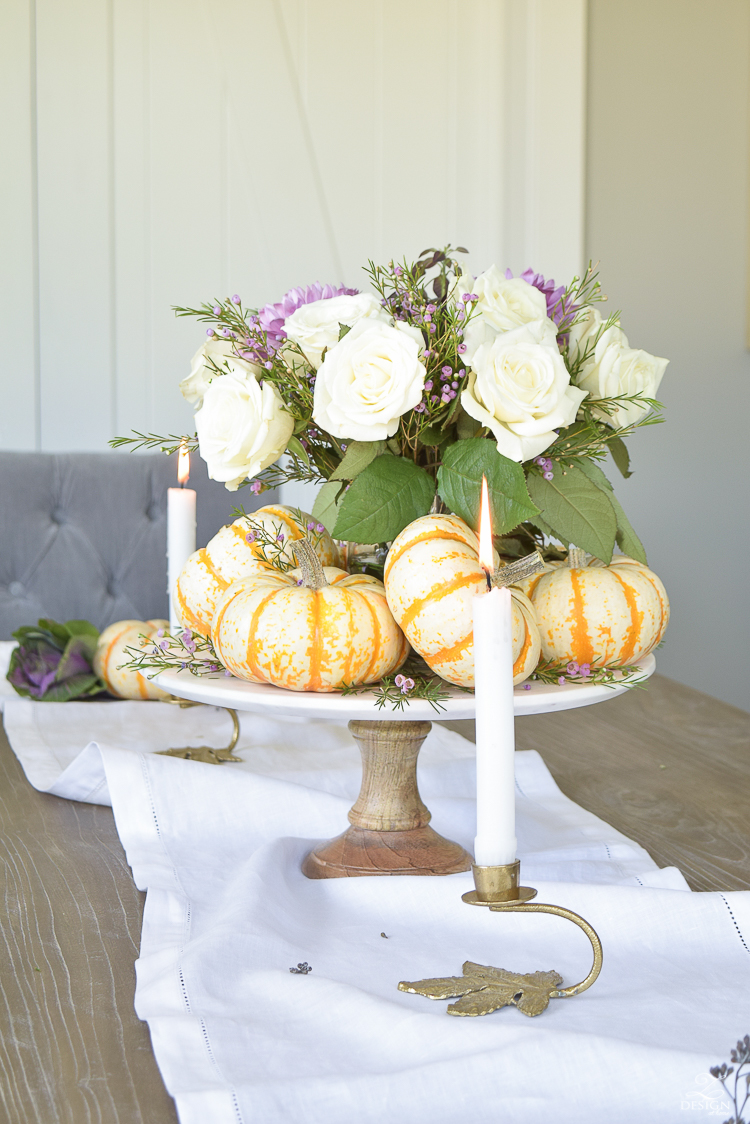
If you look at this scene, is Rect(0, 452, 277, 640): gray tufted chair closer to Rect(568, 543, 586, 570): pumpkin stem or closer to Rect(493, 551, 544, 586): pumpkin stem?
Rect(568, 543, 586, 570): pumpkin stem

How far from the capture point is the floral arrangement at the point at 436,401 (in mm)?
629

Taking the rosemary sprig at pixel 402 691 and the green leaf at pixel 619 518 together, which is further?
the green leaf at pixel 619 518

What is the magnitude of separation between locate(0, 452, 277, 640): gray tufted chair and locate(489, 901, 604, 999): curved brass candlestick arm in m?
1.50

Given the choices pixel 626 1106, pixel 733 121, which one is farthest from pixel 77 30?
pixel 626 1106

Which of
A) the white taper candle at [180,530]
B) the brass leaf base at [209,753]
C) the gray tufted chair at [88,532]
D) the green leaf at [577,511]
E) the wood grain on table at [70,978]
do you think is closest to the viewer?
the wood grain on table at [70,978]

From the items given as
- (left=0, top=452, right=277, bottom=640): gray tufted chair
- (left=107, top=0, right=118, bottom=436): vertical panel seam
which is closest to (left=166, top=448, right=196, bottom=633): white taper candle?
(left=0, top=452, right=277, bottom=640): gray tufted chair

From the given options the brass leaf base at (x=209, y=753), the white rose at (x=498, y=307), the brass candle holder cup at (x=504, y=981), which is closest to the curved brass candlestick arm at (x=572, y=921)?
the brass candle holder cup at (x=504, y=981)

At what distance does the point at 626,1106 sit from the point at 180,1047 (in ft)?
0.67

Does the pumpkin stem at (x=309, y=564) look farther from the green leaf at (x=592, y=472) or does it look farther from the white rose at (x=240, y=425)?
the green leaf at (x=592, y=472)

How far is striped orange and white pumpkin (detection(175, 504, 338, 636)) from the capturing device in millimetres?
734

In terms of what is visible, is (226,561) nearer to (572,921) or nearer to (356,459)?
(356,459)

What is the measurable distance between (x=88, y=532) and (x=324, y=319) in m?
1.38

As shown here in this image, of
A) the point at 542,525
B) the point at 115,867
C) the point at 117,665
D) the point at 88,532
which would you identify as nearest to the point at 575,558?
the point at 542,525

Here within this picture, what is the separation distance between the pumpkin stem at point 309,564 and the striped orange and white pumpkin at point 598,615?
15 centimetres
